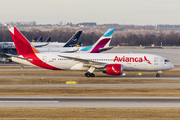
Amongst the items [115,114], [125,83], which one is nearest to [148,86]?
[125,83]

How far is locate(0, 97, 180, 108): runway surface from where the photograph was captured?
25188 millimetres

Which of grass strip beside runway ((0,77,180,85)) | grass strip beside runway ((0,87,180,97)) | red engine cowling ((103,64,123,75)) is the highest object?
red engine cowling ((103,64,123,75))

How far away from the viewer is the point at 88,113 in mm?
22797

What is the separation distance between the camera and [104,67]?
44906 mm

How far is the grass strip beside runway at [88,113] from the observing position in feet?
71.1

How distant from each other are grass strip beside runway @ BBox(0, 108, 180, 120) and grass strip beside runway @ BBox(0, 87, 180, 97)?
710 cm

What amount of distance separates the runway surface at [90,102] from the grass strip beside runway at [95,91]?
2237 mm

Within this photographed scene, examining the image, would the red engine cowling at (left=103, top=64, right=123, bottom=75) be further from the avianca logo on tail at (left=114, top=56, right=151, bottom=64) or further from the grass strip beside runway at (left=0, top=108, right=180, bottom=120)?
the grass strip beside runway at (left=0, top=108, right=180, bottom=120)

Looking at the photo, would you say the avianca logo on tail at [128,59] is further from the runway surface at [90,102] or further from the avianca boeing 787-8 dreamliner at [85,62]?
the runway surface at [90,102]

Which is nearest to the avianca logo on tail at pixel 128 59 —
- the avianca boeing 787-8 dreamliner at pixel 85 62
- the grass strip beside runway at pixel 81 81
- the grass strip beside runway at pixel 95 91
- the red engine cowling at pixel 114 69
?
the avianca boeing 787-8 dreamliner at pixel 85 62

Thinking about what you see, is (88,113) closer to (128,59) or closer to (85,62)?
(85,62)

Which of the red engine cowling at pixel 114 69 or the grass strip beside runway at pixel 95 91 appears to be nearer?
the grass strip beside runway at pixel 95 91

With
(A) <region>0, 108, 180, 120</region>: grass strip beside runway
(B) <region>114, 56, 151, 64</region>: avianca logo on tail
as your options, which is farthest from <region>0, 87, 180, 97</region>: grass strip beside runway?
(B) <region>114, 56, 151, 64</region>: avianca logo on tail

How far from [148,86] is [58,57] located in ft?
50.7
